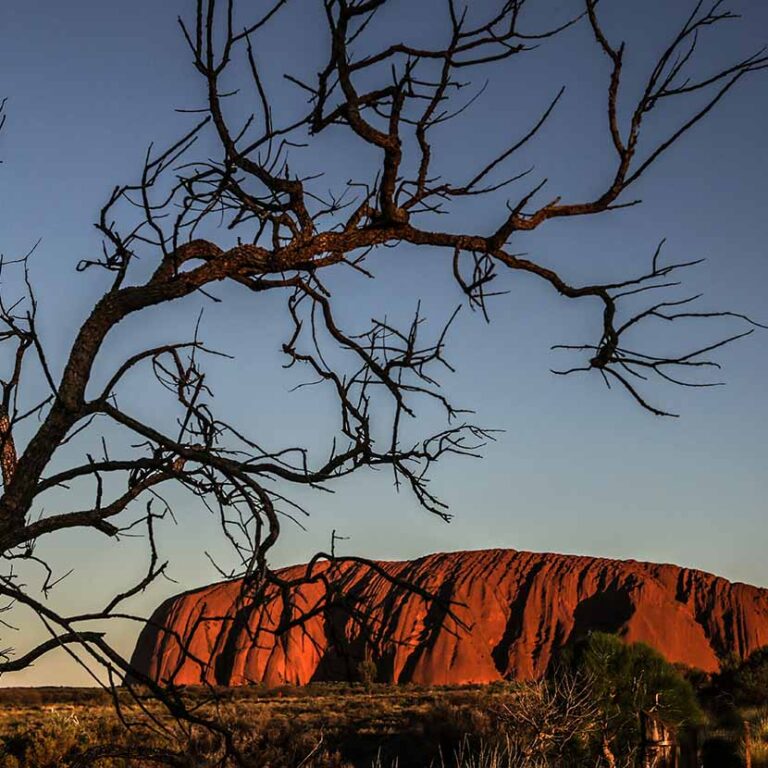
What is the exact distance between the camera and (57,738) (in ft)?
55.1

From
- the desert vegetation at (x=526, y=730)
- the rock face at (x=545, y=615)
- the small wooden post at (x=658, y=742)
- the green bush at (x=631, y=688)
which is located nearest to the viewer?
the desert vegetation at (x=526, y=730)

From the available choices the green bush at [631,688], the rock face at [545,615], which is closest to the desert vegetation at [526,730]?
the green bush at [631,688]

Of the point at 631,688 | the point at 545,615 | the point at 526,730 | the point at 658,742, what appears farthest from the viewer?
the point at 545,615

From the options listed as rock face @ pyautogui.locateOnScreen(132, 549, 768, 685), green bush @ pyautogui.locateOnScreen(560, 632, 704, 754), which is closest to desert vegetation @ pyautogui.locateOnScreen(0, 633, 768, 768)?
green bush @ pyautogui.locateOnScreen(560, 632, 704, 754)

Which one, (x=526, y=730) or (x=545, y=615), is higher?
(x=545, y=615)

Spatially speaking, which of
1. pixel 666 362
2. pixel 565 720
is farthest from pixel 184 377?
pixel 565 720

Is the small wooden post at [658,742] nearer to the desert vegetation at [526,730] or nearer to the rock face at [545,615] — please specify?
the desert vegetation at [526,730]

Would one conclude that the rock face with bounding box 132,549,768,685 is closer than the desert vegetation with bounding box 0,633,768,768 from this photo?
No

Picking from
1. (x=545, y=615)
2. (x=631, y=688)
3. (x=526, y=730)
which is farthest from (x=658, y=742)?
(x=545, y=615)

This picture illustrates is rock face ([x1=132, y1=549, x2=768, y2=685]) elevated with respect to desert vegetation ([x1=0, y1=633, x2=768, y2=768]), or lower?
elevated

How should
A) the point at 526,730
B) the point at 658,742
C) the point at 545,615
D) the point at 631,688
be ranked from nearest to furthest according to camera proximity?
the point at 526,730
the point at 658,742
the point at 631,688
the point at 545,615

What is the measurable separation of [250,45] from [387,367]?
1.34 m

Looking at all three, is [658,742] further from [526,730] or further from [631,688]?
[526,730]

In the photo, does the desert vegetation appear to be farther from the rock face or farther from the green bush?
the rock face
